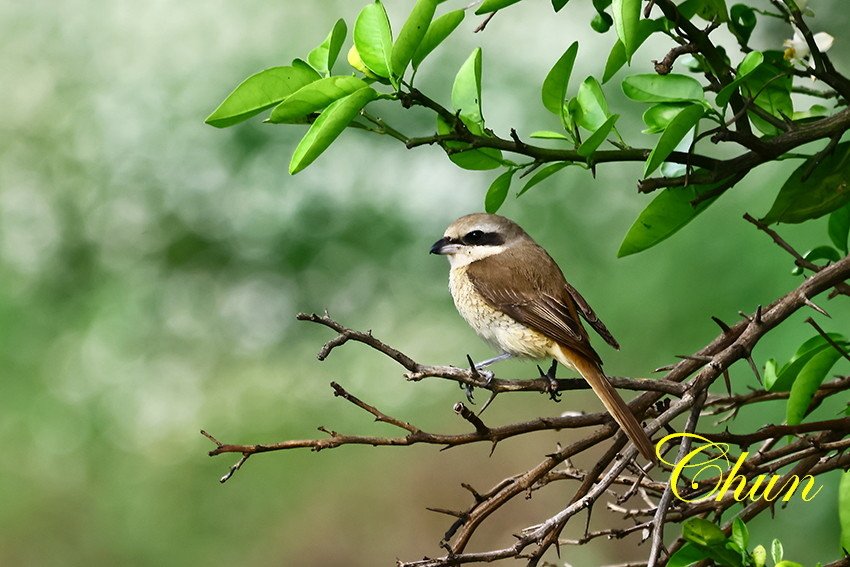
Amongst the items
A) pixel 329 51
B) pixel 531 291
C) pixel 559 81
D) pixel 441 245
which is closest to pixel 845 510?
pixel 559 81

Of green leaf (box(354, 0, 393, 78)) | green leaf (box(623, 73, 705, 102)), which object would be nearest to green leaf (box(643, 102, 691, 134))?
green leaf (box(623, 73, 705, 102))

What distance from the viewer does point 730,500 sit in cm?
153

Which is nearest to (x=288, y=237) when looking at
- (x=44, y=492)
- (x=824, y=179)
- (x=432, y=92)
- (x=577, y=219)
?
(x=432, y=92)

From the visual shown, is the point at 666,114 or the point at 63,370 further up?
the point at 666,114

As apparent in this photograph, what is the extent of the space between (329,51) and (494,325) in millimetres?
820

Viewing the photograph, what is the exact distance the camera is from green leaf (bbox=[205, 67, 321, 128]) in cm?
137

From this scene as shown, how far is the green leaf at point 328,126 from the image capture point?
133 cm

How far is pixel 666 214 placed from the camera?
1.57 metres

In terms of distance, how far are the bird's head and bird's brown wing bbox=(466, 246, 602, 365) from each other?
3cm

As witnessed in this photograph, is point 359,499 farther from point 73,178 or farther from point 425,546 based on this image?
point 73,178

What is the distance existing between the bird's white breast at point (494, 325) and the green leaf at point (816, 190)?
21.4 inches

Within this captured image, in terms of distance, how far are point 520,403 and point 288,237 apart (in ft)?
3.52
